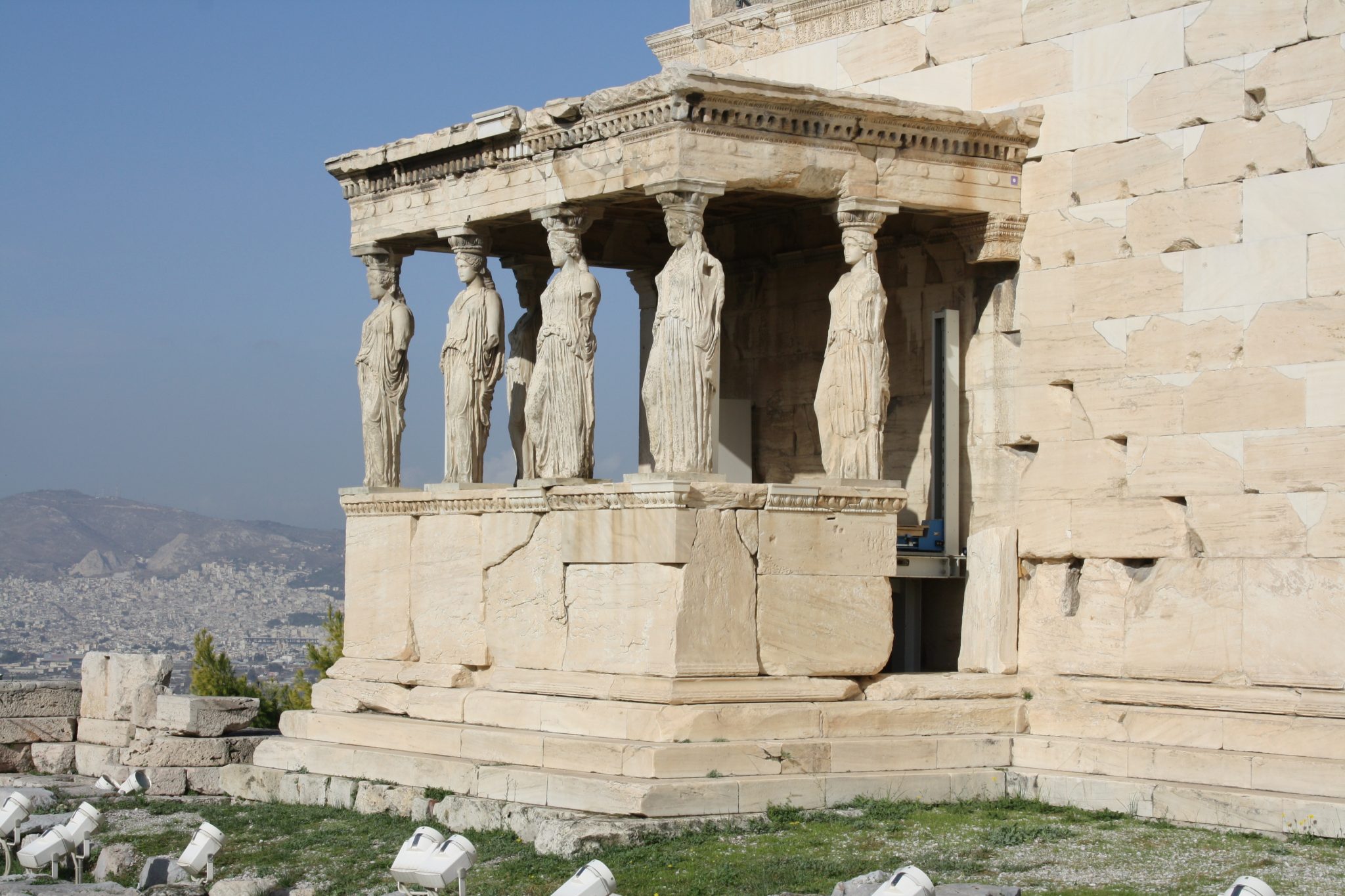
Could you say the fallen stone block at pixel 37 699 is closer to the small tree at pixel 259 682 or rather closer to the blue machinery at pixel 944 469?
the small tree at pixel 259 682

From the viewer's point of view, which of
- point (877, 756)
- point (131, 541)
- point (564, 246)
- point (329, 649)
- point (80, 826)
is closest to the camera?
point (80, 826)

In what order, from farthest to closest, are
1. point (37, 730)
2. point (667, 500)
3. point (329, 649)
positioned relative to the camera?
1. point (329, 649)
2. point (37, 730)
3. point (667, 500)

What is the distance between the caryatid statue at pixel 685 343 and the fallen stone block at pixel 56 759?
7604mm

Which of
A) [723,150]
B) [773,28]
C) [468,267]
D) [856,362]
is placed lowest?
[856,362]

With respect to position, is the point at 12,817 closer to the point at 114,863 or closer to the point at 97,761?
the point at 114,863

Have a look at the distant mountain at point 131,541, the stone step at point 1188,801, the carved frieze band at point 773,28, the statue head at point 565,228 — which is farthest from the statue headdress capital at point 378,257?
the distant mountain at point 131,541

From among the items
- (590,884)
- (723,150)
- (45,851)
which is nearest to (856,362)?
(723,150)

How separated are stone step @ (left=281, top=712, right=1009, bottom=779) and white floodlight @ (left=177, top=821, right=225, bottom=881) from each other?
2.29 m

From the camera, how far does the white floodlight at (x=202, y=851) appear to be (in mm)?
11242

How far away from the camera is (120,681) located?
700 inches

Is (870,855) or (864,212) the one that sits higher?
(864,212)

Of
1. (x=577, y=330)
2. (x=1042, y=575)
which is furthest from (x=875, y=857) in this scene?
(x=577, y=330)

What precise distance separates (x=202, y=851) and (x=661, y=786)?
259cm

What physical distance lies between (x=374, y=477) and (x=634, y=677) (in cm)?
407
